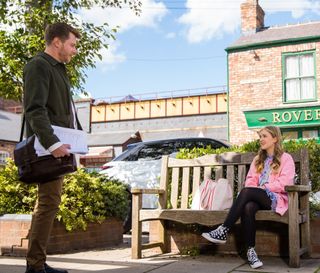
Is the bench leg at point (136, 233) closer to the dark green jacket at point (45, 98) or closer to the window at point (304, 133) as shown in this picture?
the dark green jacket at point (45, 98)

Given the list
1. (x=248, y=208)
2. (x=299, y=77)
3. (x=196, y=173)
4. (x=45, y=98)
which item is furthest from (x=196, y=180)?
(x=299, y=77)

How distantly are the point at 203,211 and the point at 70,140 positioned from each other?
1769 millimetres

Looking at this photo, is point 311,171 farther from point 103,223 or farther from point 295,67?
point 295,67

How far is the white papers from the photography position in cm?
363

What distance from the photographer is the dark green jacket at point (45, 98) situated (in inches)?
140

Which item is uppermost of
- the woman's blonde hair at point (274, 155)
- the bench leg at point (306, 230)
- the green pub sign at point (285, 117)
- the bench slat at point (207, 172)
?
the green pub sign at point (285, 117)

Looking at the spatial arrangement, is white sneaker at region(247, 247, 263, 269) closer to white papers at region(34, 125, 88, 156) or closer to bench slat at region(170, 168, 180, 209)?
bench slat at region(170, 168, 180, 209)

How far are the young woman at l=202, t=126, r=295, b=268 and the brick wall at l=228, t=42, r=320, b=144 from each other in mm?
A: 15391

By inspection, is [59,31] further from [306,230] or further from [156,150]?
[156,150]

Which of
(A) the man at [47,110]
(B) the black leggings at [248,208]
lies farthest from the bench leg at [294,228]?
(A) the man at [47,110]

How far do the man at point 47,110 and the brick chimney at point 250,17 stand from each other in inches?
722

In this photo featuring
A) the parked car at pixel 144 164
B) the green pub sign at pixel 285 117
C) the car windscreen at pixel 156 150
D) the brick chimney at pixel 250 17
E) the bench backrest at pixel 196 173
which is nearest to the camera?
the bench backrest at pixel 196 173

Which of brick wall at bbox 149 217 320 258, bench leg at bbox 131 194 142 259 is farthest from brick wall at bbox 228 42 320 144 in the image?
bench leg at bbox 131 194 142 259

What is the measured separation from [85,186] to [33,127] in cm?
274
